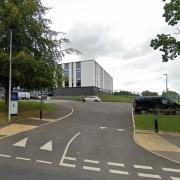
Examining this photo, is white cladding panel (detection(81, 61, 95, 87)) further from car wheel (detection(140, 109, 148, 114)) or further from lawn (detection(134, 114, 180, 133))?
lawn (detection(134, 114, 180, 133))

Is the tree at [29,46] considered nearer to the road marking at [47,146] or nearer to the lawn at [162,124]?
the lawn at [162,124]

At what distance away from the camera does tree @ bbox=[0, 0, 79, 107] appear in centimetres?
3366

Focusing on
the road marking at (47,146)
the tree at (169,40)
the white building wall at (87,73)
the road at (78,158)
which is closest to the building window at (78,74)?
the white building wall at (87,73)

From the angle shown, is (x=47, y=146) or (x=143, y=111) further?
(x=143, y=111)

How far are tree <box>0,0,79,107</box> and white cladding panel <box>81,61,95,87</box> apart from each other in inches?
2101

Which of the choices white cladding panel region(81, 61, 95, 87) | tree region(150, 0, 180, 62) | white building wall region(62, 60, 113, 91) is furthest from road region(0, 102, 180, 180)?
white building wall region(62, 60, 113, 91)

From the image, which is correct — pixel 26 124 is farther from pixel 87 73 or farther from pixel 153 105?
pixel 87 73

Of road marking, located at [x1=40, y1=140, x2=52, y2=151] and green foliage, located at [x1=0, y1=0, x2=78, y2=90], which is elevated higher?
green foliage, located at [x1=0, y1=0, x2=78, y2=90]

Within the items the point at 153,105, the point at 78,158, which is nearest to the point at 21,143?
the point at 78,158

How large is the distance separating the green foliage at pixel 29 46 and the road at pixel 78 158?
1113 centimetres

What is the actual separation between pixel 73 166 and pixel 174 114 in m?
26.5

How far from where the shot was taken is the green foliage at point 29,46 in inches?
1325

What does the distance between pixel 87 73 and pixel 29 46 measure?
5744cm

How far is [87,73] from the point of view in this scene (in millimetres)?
93312
